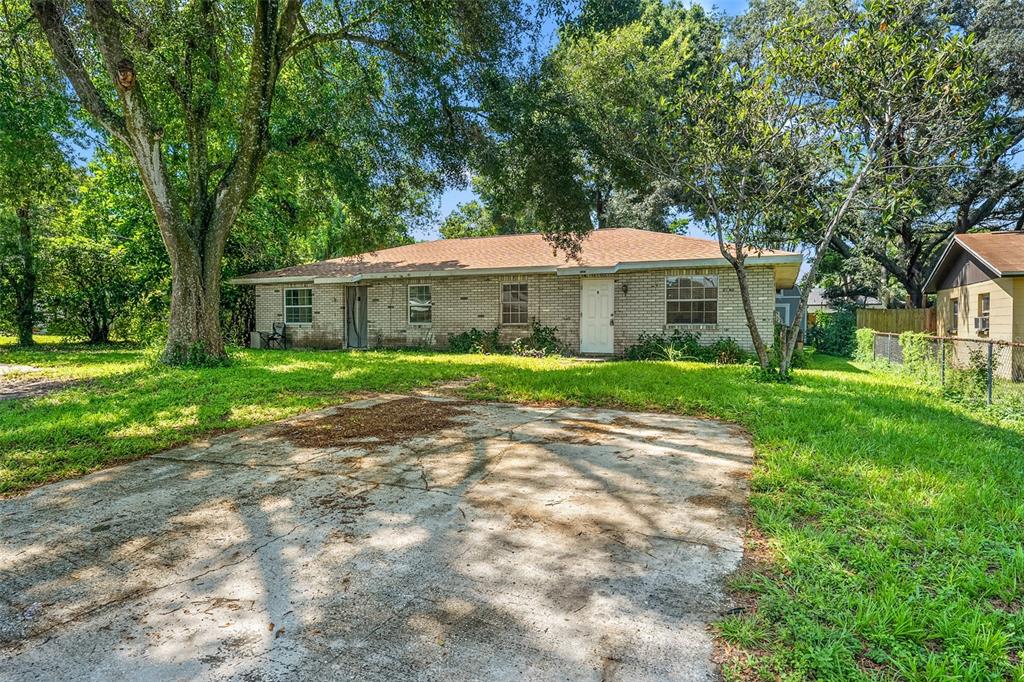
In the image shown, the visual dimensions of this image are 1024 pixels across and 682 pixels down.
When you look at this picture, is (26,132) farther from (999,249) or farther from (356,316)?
(999,249)

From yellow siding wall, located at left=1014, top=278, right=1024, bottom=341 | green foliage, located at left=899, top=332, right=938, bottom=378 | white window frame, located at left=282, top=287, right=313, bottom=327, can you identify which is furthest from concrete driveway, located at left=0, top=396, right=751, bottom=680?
white window frame, located at left=282, top=287, right=313, bottom=327

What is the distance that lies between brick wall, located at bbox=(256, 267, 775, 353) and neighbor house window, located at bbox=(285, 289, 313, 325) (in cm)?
22

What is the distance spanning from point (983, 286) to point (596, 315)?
32.8 feet

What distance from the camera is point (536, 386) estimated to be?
8367 mm

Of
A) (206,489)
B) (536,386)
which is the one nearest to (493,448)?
(206,489)

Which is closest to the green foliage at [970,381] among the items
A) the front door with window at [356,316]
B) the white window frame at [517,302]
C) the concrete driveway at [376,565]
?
the concrete driveway at [376,565]

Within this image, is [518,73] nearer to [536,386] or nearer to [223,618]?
[536,386]

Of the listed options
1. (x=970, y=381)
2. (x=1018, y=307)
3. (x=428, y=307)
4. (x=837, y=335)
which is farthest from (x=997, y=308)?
(x=428, y=307)

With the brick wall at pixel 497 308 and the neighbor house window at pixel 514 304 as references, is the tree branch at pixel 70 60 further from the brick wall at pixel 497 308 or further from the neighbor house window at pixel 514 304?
the neighbor house window at pixel 514 304

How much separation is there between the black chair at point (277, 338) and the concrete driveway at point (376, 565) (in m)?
14.0

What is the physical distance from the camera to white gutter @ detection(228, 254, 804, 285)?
40.1 feet

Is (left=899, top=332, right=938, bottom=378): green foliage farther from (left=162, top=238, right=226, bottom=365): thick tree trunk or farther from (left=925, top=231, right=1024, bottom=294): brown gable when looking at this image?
(left=162, top=238, right=226, bottom=365): thick tree trunk

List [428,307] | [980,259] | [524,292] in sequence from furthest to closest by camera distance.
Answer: [428,307] → [524,292] → [980,259]

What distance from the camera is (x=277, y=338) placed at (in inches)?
704
